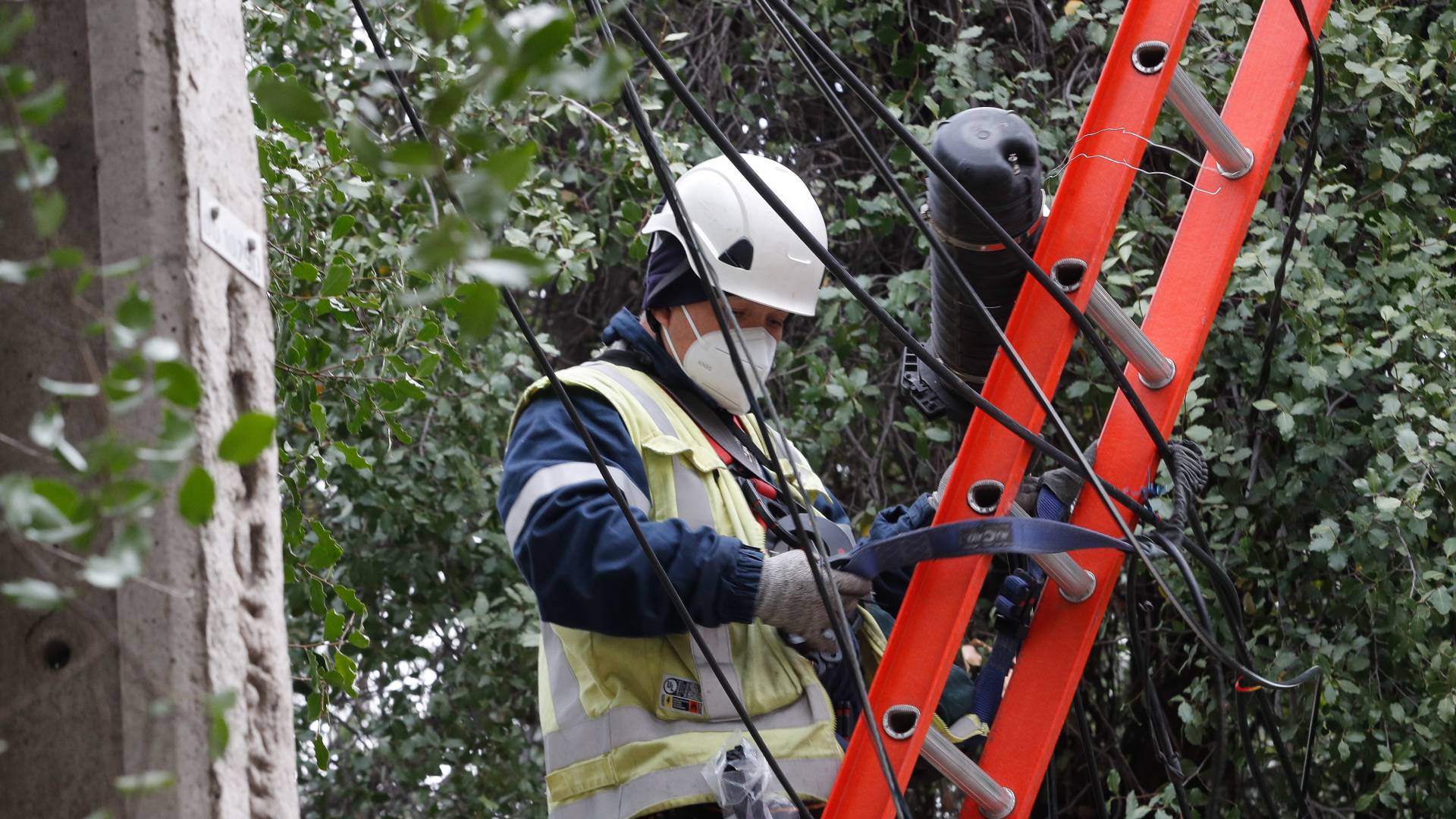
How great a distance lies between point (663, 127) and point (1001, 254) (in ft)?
8.80

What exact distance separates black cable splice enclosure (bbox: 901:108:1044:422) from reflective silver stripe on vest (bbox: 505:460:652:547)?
0.66m

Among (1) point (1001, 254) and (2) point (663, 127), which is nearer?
(1) point (1001, 254)

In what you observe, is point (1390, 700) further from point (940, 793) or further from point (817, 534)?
point (817, 534)

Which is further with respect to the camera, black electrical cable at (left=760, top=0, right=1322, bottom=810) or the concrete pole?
black electrical cable at (left=760, top=0, right=1322, bottom=810)

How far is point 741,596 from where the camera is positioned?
258 centimetres

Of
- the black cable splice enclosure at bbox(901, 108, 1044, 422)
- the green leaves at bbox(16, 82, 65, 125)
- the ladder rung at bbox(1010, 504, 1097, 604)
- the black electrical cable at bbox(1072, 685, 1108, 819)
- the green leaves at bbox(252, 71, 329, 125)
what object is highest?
the green leaves at bbox(252, 71, 329, 125)

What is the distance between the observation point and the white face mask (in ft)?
9.81

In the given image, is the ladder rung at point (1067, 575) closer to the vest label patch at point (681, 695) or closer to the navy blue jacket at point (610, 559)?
the navy blue jacket at point (610, 559)

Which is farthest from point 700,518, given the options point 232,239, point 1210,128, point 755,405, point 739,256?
point 232,239

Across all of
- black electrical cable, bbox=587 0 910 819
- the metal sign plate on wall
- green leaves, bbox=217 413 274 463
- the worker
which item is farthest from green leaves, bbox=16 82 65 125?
the worker

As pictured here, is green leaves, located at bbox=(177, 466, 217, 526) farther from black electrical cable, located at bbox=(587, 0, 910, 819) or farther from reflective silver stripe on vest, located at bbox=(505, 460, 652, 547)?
reflective silver stripe on vest, located at bbox=(505, 460, 652, 547)

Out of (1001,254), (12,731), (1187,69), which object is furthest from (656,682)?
(1187,69)

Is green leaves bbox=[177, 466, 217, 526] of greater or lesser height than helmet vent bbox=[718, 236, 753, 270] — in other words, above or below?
above

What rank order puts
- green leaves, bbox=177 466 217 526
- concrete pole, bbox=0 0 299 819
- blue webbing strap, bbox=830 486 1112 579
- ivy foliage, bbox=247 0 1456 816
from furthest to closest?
ivy foliage, bbox=247 0 1456 816
blue webbing strap, bbox=830 486 1112 579
concrete pole, bbox=0 0 299 819
green leaves, bbox=177 466 217 526
